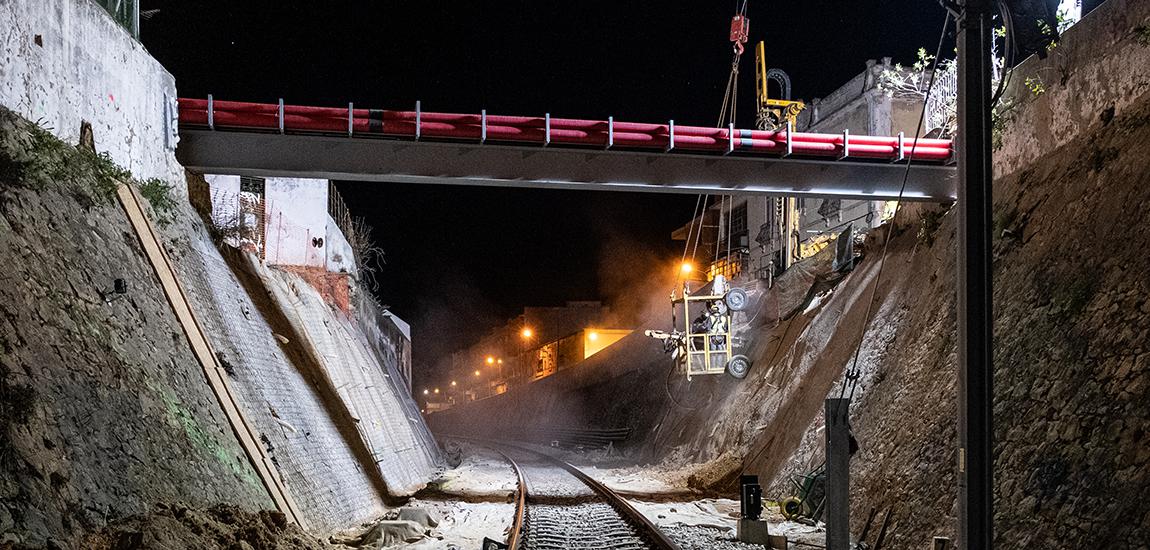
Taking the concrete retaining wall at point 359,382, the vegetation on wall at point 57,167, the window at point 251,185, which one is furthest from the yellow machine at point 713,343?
the vegetation on wall at point 57,167

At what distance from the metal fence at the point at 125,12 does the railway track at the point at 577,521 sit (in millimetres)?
9216

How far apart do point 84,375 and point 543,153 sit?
9.34 m

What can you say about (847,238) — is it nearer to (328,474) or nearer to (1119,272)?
(1119,272)

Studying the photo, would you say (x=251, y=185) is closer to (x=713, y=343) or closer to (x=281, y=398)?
(x=281, y=398)

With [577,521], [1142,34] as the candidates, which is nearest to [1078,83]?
[1142,34]

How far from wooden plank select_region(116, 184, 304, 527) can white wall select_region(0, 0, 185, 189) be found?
1020 mm

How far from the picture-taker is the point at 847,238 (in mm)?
21312

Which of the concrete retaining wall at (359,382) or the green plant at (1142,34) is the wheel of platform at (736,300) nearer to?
the concrete retaining wall at (359,382)

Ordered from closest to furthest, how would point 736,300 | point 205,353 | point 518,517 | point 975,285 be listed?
point 975,285 < point 205,353 < point 518,517 < point 736,300

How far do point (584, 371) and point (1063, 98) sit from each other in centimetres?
3277

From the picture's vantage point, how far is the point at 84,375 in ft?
21.7

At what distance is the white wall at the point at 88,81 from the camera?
8.34 meters

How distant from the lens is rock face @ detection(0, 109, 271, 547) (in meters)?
5.53

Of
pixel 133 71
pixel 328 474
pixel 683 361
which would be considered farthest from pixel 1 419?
pixel 683 361
